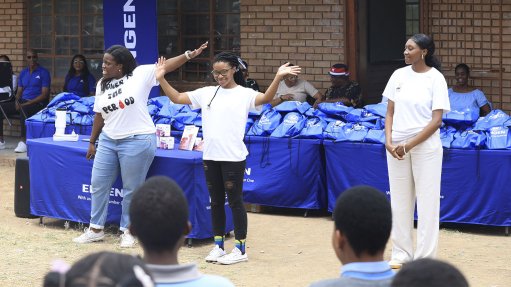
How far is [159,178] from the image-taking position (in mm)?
3738

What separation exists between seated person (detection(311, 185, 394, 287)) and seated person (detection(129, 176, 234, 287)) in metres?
0.47

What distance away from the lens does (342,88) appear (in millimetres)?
11883

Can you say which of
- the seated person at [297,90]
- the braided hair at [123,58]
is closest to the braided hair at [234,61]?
the braided hair at [123,58]

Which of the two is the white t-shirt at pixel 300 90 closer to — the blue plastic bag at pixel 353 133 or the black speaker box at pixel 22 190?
the blue plastic bag at pixel 353 133

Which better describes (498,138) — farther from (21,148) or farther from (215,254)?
(21,148)

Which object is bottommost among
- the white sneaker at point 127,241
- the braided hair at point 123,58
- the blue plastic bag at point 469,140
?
the white sneaker at point 127,241

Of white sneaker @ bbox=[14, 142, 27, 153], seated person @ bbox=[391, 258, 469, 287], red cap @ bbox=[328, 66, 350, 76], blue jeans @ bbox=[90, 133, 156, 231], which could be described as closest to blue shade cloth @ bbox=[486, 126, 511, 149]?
red cap @ bbox=[328, 66, 350, 76]

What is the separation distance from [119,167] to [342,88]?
3464 millimetres

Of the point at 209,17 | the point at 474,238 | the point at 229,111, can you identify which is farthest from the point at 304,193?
the point at 209,17

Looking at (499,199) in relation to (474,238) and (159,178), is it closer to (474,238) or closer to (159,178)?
(474,238)

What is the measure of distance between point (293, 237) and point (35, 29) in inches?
Answer: 296

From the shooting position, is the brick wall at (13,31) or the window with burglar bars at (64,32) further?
the brick wall at (13,31)

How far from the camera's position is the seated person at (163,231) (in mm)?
3539

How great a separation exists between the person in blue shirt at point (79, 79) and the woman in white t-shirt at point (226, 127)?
5.89 meters
